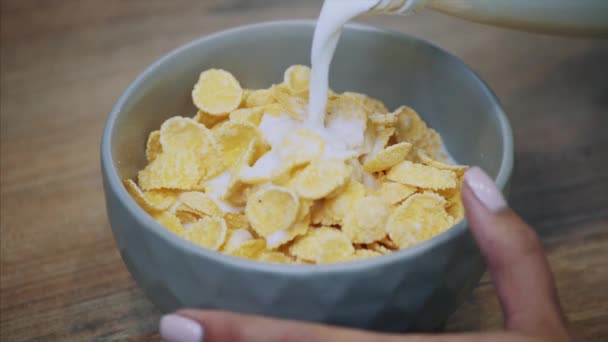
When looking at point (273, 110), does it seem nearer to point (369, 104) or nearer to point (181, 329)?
point (369, 104)

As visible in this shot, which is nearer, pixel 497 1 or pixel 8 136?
pixel 497 1

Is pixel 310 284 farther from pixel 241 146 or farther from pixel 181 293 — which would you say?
pixel 241 146

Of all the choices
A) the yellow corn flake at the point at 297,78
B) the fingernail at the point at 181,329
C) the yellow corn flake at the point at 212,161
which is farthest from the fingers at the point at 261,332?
the yellow corn flake at the point at 297,78

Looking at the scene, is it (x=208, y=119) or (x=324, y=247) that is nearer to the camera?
(x=324, y=247)

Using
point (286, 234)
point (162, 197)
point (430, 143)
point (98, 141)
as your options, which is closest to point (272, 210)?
point (286, 234)

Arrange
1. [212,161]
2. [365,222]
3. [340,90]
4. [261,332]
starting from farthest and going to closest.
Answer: [340,90] < [212,161] < [365,222] < [261,332]

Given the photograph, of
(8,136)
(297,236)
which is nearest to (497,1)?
(297,236)
